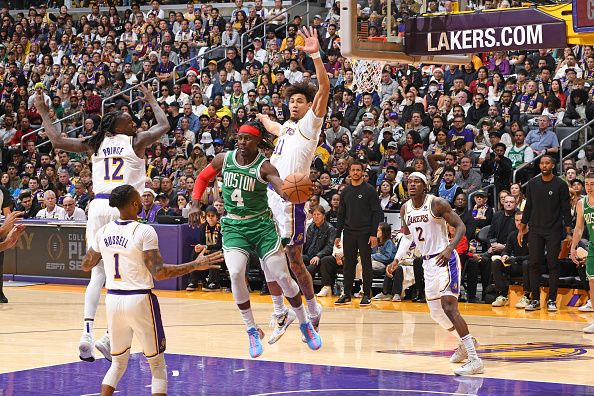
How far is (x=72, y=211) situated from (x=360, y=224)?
562 centimetres

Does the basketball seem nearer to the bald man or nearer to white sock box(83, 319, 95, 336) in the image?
white sock box(83, 319, 95, 336)

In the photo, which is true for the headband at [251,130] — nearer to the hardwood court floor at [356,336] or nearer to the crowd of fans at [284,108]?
the hardwood court floor at [356,336]

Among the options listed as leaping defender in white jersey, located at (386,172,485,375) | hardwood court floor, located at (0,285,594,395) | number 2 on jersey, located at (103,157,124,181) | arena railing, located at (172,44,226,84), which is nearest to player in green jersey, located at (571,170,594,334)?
hardwood court floor, located at (0,285,594,395)

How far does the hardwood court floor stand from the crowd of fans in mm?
1591

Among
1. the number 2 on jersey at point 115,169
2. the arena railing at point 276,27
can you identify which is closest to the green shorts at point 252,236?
the number 2 on jersey at point 115,169

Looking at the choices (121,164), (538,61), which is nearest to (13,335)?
(121,164)

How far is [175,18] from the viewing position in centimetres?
2680

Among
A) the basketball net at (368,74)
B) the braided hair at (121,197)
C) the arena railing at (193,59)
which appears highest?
the arena railing at (193,59)

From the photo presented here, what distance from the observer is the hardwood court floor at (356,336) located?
1091 cm

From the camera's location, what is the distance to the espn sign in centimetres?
1210

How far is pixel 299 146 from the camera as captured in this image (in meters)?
10.6

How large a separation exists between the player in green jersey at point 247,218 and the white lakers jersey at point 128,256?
221 centimetres

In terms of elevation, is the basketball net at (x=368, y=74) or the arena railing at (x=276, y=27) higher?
the arena railing at (x=276, y=27)

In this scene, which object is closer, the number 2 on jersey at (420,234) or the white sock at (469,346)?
the white sock at (469,346)
